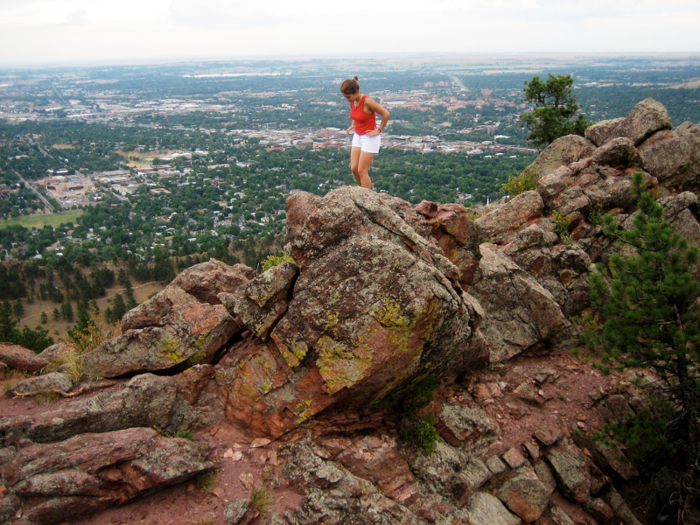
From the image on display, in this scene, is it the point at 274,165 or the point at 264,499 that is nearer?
the point at 264,499

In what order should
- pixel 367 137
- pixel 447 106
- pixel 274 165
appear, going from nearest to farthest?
pixel 367 137, pixel 274 165, pixel 447 106

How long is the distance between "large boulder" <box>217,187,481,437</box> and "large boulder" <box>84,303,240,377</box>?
0.65 meters

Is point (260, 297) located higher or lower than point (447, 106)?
lower

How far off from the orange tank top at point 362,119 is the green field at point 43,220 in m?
95.5

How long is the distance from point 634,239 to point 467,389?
15.2ft

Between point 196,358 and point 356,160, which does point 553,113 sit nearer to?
point 356,160

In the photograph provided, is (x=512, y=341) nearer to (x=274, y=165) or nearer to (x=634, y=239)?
(x=634, y=239)

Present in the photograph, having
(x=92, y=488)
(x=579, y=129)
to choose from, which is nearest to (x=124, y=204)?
(x=579, y=129)

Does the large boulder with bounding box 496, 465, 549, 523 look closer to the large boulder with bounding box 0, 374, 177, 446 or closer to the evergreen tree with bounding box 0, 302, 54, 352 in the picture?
the large boulder with bounding box 0, 374, 177, 446

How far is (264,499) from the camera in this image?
6988 mm

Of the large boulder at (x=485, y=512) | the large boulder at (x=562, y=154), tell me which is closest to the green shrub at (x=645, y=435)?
the large boulder at (x=485, y=512)

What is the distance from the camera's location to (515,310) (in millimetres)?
11617

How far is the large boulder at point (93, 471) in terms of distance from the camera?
20.4ft

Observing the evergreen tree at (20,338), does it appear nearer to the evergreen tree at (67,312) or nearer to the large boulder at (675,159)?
the large boulder at (675,159)
